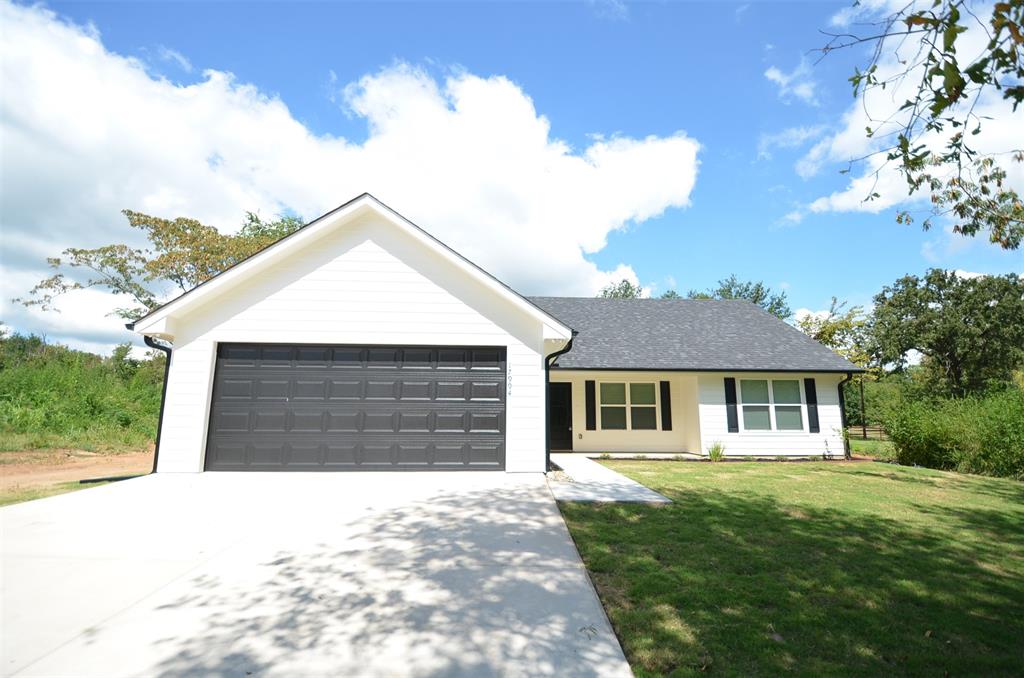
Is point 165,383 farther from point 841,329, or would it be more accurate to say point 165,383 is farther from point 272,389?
point 841,329

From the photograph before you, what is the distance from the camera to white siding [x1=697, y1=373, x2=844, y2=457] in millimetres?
Answer: 14242

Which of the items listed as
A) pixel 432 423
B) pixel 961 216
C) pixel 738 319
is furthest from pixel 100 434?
pixel 738 319

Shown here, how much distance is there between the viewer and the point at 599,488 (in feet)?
26.4

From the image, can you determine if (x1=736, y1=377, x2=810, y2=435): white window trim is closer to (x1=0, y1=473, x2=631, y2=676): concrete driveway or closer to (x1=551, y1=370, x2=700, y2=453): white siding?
(x1=551, y1=370, x2=700, y2=453): white siding

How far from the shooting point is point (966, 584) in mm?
4070

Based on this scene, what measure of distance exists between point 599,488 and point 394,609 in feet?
17.2

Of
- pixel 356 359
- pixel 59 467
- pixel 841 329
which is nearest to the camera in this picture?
pixel 356 359

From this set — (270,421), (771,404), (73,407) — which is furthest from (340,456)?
(771,404)

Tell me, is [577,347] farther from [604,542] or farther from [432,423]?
[604,542]

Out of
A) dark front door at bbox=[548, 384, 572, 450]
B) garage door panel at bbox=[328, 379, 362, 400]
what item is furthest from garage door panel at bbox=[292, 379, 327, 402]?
dark front door at bbox=[548, 384, 572, 450]

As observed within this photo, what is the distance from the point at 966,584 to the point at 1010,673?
1.72 m

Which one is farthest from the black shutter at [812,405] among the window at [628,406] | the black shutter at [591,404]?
the black shutter at [591,404]

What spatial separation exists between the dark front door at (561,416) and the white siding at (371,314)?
5.38 m

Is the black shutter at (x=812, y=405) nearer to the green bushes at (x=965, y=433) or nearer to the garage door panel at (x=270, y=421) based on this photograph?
the green bushes at (x=965, y=433)
